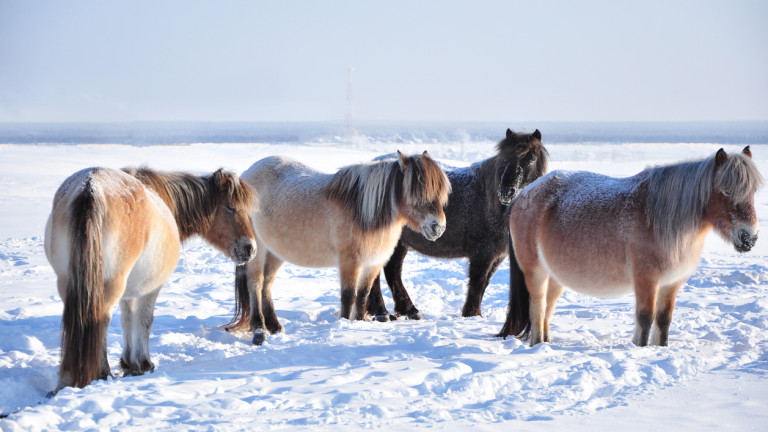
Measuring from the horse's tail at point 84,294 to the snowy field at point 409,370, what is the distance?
0.18 meters

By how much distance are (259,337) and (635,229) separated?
3.36 metres

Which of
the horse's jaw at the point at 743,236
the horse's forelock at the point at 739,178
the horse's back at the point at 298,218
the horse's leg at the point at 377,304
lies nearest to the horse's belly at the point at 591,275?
the horse's jaw at the point at 743,236

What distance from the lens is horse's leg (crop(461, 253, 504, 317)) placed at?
684 centimetres

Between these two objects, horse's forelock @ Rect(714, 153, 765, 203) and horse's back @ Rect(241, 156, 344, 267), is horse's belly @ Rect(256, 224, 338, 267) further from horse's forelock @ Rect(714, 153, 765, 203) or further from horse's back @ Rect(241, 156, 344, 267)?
horse's forelock @ Rect(714, 153, 765, 203)

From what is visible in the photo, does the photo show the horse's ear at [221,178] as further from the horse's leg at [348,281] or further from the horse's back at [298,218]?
the horse's leg at [348,281]

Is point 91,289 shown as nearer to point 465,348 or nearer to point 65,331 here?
point 65,331

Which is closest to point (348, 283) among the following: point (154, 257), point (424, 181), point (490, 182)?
point (424, 181)

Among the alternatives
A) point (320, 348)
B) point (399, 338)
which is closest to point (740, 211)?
point (399, 338)

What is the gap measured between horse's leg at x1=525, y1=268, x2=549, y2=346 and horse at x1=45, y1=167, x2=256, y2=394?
9.05 feet

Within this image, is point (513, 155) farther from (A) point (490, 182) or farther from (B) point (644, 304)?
(B) point (644, 304)

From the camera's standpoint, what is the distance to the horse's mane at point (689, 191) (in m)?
4.48

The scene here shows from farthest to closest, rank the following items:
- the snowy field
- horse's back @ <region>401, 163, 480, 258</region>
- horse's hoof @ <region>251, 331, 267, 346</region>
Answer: horse's back @ <region>401, 163, 480, 258</region> → horse's hoof @ <region>251, 331, 267, 346</region> → the snowy field

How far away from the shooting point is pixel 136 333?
4.54 meters

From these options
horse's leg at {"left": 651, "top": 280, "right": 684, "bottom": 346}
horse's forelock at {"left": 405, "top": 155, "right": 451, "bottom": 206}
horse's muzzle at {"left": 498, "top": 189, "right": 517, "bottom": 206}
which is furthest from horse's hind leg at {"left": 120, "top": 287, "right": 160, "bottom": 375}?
horse's leg at {"left": 651, "top": 280, "right": 684, "bottom": 346}
